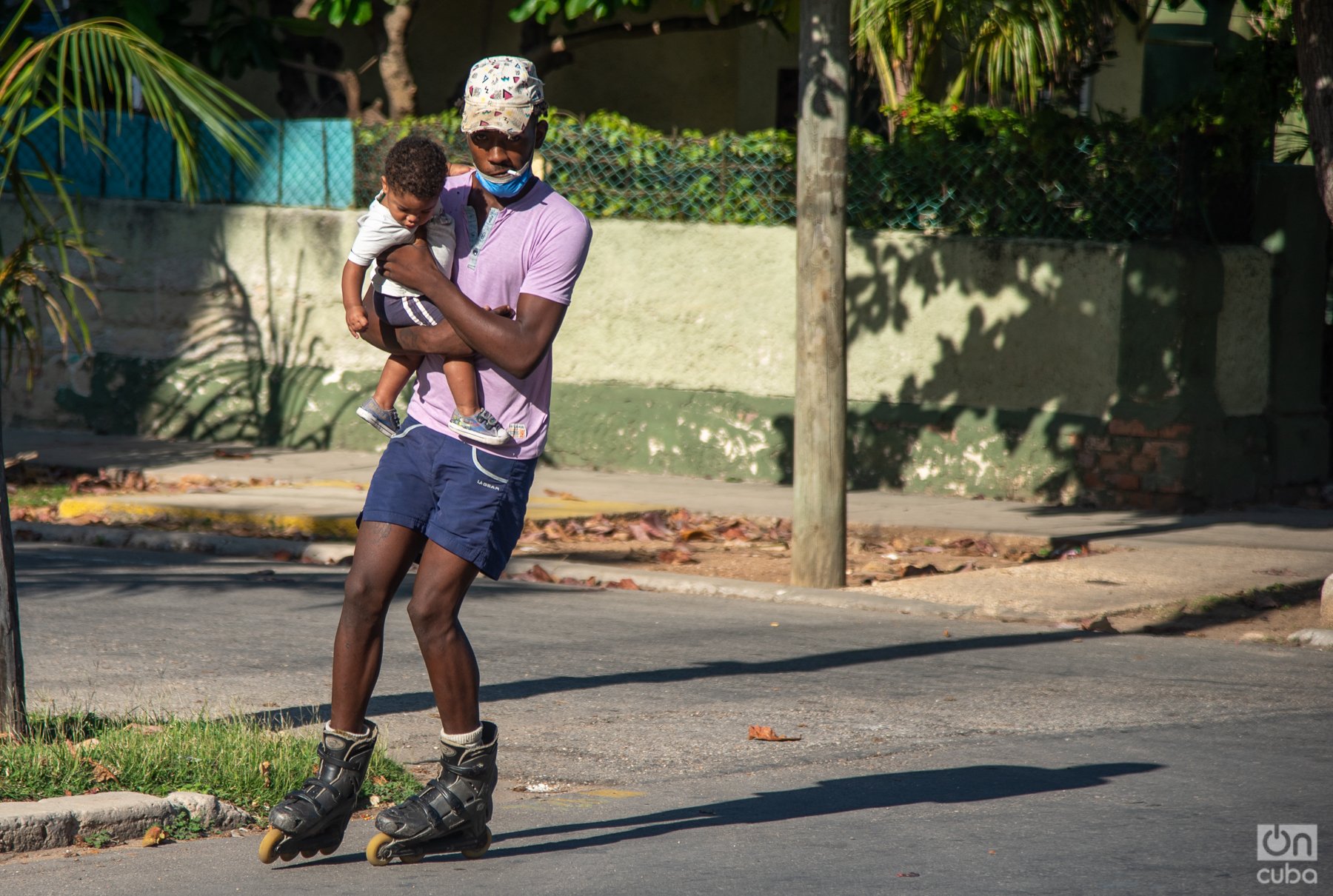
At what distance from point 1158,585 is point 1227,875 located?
5139 millimetres

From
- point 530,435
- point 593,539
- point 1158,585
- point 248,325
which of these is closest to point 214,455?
point 248,325

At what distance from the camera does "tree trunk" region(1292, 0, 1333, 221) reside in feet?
28.1

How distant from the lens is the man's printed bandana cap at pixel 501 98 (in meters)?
4.40

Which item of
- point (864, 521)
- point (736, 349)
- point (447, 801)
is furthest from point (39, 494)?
point (447, 801)

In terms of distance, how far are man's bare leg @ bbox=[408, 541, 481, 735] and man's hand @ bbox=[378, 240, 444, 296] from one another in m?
0.66

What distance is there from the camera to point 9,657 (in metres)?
5.24

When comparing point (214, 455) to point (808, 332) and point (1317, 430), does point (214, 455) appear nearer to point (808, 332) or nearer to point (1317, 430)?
point (808, 332)

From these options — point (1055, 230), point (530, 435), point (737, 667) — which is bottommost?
point (737, 667)

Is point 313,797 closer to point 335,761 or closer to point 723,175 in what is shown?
point 335,761

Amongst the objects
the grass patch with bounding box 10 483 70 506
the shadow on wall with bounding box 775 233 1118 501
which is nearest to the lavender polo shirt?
the shadow on wall with bounding box 775 233 1118 501

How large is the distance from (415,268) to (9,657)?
1952 millimetres

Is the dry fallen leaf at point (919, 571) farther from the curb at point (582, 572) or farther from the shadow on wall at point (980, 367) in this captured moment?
the shadow on wall at point (980, 367)

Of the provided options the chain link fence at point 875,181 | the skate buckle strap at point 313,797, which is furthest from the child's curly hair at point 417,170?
the chain link fence at point 875,181

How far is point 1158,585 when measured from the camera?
31.0ft
